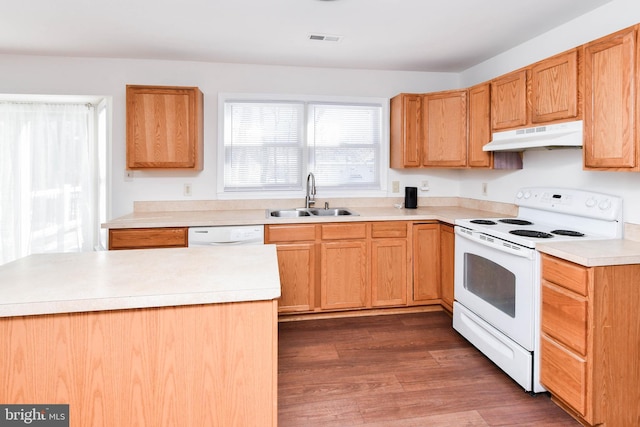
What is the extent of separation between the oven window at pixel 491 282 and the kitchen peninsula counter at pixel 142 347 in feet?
5.36

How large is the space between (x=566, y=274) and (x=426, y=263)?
1524 mm

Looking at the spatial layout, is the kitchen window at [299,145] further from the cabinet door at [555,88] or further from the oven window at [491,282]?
the cabinet door at [555,88]

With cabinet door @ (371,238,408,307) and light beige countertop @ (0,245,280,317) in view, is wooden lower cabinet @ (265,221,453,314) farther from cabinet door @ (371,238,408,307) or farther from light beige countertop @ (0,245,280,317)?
light beige countertop @ (0,245,280,317)

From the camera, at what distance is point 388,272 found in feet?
11.0

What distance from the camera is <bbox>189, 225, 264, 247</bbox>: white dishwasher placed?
3.03 metres

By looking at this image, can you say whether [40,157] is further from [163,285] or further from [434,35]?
[434,35]

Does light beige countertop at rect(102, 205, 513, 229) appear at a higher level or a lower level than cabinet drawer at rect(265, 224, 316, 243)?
higher

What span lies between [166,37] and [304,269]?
2.14 m

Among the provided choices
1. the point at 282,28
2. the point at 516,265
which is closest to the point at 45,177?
the point at 282,28

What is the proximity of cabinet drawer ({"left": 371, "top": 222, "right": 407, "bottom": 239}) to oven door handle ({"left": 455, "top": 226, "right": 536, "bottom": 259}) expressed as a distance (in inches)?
20.6

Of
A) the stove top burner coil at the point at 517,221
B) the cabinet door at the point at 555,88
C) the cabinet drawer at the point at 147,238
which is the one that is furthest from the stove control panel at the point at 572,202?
the cabinet drawer at the point at 147,238

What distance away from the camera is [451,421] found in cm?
193

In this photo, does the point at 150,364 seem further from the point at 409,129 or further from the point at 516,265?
the point at 409,129

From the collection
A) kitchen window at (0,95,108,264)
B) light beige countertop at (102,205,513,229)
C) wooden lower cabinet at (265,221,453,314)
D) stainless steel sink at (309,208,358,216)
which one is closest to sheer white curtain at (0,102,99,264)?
kitchen window at (0,95,108,264)
